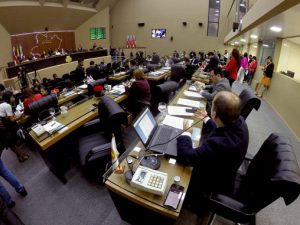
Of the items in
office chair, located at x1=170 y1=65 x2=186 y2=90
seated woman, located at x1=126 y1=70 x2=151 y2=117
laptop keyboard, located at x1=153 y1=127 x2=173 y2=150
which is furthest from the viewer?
office chair, located at x1=170 y1=65 x2=186 y2=90

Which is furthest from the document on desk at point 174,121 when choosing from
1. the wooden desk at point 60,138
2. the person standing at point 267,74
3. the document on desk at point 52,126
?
the person standing at point 267,74

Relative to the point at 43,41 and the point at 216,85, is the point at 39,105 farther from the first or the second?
the point at 43,41

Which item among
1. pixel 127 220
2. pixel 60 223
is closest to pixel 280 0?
pixel 127 220

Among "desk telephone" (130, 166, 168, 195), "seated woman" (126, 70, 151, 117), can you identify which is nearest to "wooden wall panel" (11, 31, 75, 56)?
"seated woman" (126, 70, 151, 117)

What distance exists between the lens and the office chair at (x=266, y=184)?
3.68ft

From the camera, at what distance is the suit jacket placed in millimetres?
1388

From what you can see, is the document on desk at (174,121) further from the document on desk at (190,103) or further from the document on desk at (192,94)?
the document on desk at (192,94)

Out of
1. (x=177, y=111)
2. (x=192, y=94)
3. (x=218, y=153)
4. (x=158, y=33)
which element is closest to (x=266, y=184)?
(x=218, y=153)

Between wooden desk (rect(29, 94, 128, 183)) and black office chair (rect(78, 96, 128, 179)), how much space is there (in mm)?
250

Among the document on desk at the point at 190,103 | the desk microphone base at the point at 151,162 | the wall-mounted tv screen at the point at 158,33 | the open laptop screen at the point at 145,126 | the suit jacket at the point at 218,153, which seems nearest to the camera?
the suit jacket at the point at 218,153

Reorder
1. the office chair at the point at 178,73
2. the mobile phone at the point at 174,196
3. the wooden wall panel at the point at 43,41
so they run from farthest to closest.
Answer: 1. the wooden wall panel at the point at 43,41
2. the office chair at the point at 178,73
3. the mobile phone at the point at 174,196

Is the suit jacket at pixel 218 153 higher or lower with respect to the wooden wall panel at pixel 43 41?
lower

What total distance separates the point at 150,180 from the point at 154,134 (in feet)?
2.04

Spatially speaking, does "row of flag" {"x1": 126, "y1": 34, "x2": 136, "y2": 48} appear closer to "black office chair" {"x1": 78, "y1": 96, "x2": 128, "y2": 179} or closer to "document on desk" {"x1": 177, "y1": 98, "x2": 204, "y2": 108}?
"document on desk" {"x1": 177, "y1": 98, "x2": 204, "y2": 108}
